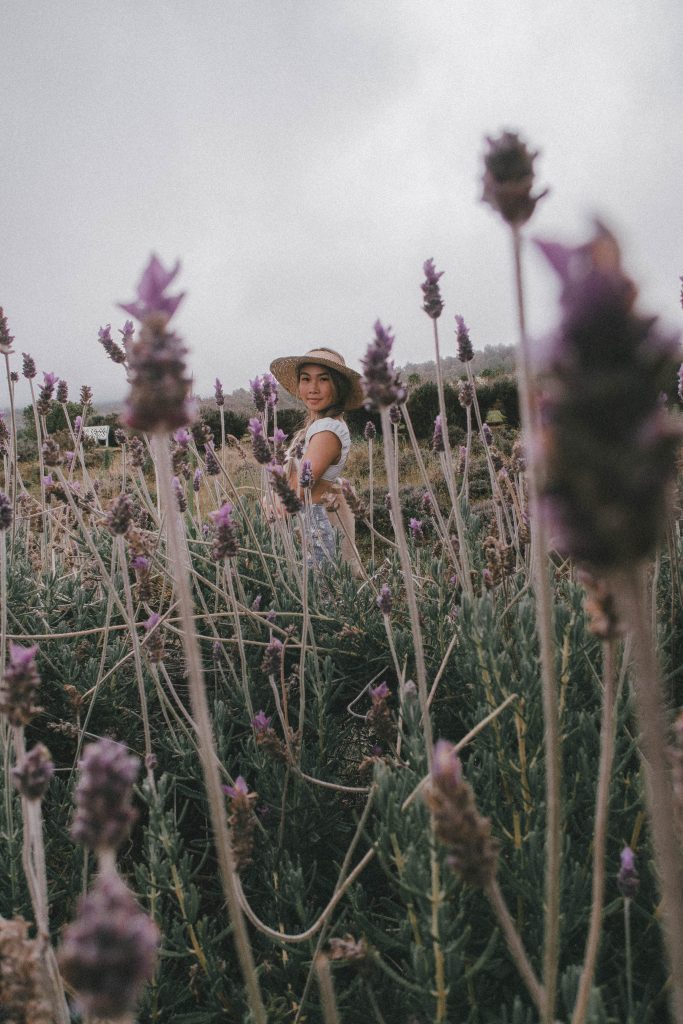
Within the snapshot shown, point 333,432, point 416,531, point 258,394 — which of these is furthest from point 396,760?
point 333,432

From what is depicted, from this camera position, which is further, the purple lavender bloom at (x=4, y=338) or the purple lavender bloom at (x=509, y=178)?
the purple lavender bloom at (x=4, y=338)

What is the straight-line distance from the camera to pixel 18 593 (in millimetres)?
2457

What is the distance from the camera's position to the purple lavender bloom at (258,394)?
2977mm

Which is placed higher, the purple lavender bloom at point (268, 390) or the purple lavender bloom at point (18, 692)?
the purple lavender bloom at point (268, 390)

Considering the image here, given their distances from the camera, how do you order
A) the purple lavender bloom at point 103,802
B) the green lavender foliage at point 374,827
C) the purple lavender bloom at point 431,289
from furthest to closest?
1. the purple lavender bloom at point 431,289
2. the green lavender foliage at point 374,827
3. the purple lavender bloom at point 103,802

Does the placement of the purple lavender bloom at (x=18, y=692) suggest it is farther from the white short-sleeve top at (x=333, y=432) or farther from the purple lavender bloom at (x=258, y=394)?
the white short-sleeve top at (x=333, y=432)

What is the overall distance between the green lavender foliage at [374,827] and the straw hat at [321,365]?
211 centimetres

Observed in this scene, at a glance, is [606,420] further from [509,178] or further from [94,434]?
[94,434]

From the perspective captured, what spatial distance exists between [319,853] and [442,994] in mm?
675

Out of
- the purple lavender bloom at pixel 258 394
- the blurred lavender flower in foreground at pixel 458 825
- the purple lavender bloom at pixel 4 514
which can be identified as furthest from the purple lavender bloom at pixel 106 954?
the purple lavender bloom at pixel 258 394

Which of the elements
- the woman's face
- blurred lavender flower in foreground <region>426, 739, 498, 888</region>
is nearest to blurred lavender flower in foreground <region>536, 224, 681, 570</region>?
blurred lavender flower in foreground <region>426, 739, 498, 888</region>

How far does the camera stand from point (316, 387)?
4.15 metres

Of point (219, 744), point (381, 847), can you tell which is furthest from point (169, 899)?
point (381, 847)

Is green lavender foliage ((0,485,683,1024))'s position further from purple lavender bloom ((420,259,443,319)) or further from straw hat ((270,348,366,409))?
straw hat ((270,348,366,409))
